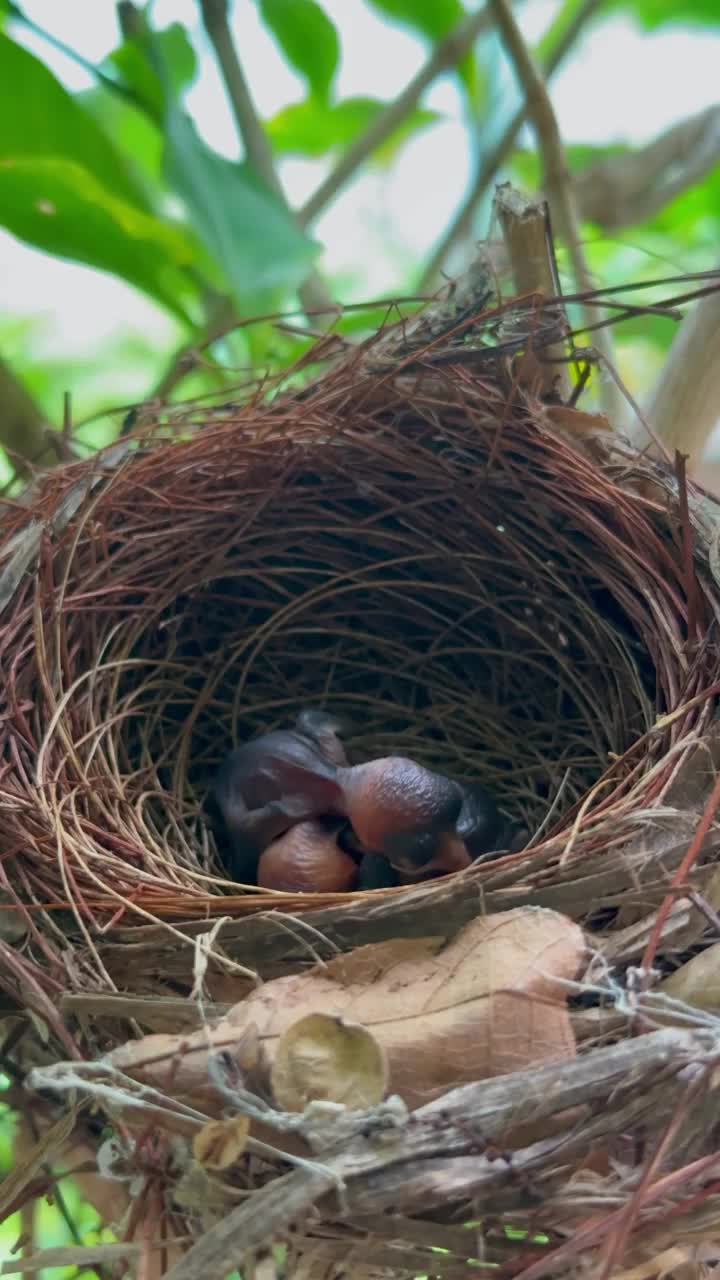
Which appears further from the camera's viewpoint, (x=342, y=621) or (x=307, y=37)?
(x=307, y=37)

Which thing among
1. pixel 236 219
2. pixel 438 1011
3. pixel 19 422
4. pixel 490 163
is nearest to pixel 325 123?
pixel 490 163

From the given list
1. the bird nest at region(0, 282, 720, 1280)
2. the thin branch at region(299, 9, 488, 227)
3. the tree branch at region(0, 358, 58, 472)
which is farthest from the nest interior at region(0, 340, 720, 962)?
the thin branch at region(299, 9, 488, 227)

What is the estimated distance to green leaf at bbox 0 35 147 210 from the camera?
4.02 ft

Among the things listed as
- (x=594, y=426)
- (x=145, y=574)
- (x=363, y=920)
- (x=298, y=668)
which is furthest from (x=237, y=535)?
(x=363, y=920)

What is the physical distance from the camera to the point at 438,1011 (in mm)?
657

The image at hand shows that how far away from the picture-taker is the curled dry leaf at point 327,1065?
1.90 feet

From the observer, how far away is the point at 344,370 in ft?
3.50

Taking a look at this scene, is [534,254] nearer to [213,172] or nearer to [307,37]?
[213,172]

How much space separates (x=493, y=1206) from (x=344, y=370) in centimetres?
75

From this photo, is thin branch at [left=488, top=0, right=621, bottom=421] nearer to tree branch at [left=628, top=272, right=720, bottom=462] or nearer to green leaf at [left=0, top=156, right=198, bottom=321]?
tree branch at [left=628, top=272, right=720, bottom=462]

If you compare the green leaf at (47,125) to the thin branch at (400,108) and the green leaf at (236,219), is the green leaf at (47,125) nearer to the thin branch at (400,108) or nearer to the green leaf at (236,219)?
the green leaf at (236,219)

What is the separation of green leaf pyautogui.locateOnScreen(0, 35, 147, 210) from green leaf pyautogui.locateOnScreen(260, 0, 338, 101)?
1.16ft

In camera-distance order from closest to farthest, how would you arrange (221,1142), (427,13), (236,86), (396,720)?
(221,1142) < (396,720) < (236,86) < (427,13)

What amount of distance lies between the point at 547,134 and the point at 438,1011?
1.02 m
